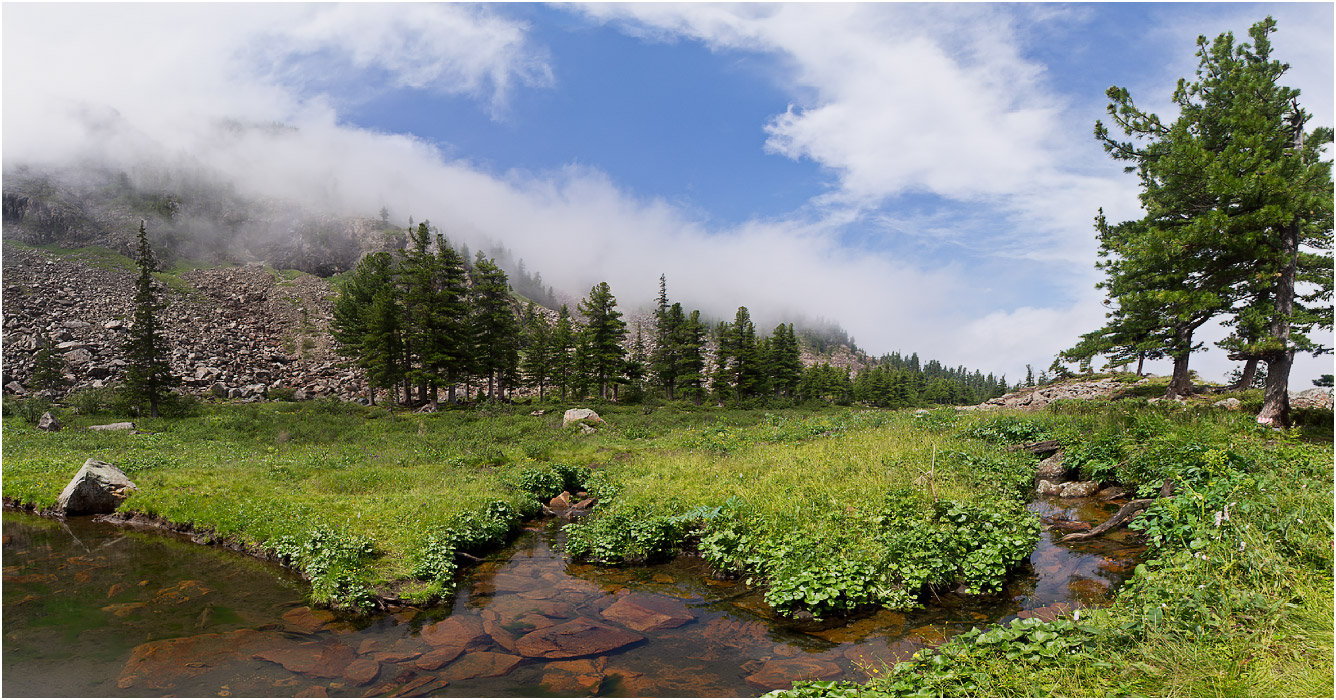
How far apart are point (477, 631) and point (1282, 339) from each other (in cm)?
2491

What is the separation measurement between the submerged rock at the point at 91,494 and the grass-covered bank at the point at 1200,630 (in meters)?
21.8

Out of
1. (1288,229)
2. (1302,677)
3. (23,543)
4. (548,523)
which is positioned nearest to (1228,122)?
(1288,229)

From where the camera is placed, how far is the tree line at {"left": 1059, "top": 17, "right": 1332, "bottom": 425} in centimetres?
1578

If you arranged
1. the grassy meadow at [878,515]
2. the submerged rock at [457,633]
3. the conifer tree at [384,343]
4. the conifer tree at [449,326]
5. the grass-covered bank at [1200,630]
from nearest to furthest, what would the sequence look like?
the grass-covered bank at [1200,630], the grassy meadow at [878,515], the submerged rock at [457,633], the conifer tree at [384,343], the conifer tree at [449,326]

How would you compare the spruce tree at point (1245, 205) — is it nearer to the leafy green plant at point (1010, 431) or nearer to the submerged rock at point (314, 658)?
the leafy green plant at point (1010, 431)

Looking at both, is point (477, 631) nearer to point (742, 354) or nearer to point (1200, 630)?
point (1200, 630)

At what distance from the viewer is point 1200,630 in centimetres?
564

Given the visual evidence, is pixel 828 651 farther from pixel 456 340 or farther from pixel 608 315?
pixel 608 315

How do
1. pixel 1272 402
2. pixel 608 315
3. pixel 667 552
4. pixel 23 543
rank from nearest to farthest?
pixel 667 552
pixel 23 543
pixel 1272 402
pixel 608 315

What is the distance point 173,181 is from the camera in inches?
6240

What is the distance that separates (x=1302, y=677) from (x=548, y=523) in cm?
1505

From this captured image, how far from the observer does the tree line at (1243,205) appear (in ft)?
51.8

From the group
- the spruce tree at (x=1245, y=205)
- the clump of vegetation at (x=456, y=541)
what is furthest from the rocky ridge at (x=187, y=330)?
the spruce tree at (x=1245, y=205)

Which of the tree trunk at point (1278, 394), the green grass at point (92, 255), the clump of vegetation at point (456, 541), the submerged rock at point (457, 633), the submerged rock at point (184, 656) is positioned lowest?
the submerged rock at point (184, 656)
